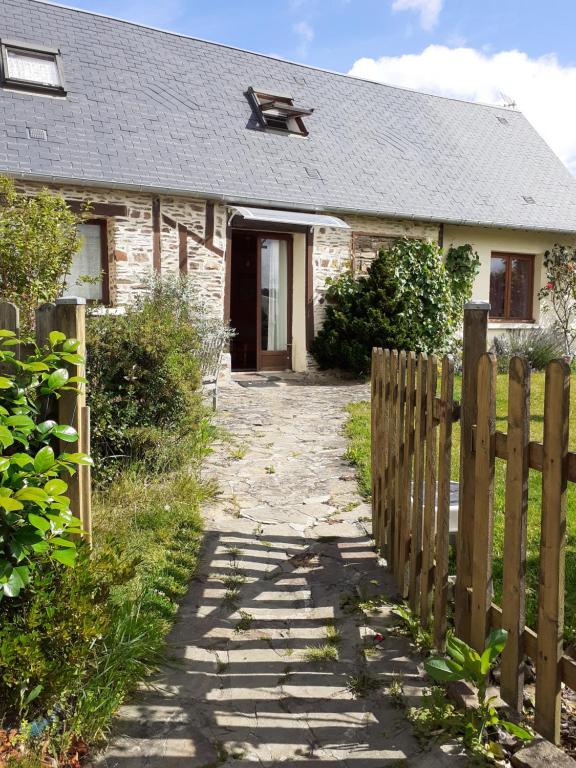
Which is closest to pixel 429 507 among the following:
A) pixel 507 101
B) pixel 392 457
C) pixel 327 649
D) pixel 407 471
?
pixel 407 471

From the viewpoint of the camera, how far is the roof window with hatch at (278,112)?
12.2m

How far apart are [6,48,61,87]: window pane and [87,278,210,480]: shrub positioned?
6.67 m

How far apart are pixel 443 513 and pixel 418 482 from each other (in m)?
0.29

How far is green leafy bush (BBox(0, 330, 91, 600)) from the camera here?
2.07m

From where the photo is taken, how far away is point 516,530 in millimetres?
2234

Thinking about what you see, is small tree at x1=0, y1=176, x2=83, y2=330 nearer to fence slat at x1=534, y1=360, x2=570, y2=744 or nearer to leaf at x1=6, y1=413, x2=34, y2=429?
leaf at x1=6, y1=413, x2=34, y2=429

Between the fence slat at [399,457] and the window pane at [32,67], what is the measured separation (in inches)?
364

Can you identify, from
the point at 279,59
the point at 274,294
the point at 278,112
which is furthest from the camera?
the point at 279,59

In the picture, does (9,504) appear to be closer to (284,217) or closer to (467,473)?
(467,473)

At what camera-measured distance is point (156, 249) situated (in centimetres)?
994

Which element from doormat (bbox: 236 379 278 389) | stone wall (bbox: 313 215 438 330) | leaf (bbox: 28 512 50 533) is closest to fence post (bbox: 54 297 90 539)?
leaf (bbox: 28 512 50 533)

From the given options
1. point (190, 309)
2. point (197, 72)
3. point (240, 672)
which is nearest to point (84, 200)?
point (190, 309)

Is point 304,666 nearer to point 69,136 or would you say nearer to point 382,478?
point 382,478

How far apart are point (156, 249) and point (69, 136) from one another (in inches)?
80.8
